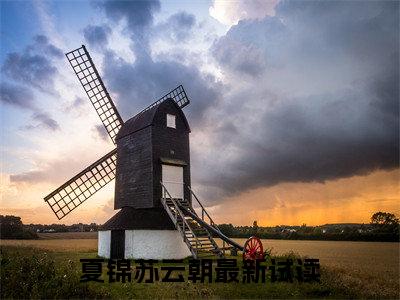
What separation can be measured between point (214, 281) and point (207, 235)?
6.29 meters

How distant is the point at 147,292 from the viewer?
44.5ft

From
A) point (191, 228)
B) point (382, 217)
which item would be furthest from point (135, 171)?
point (382, 217)

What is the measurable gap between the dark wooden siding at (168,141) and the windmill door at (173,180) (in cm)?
39

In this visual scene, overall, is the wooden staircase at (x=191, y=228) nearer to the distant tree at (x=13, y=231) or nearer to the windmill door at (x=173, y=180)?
the windmill door at (x=173, y=180)

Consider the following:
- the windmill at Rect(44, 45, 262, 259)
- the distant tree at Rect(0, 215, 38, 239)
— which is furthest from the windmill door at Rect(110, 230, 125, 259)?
the distant tree at Rect(0, 215, 38, 239)

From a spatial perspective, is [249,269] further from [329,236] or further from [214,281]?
[329,236]

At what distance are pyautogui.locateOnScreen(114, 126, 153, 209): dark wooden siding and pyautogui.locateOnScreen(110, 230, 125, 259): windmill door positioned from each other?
218cm

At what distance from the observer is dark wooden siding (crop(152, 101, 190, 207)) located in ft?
78.6

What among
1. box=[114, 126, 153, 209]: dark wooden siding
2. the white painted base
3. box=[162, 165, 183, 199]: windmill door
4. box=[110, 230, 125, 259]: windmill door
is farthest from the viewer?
box=[162, 165, 183, 199]: windmill door

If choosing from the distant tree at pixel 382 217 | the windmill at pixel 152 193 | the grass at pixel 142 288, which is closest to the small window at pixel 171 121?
the windmill at pixel 152 193

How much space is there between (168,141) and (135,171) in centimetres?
313

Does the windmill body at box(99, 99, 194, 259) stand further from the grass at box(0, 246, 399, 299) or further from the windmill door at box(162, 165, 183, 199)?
the grass at box(0, 246, 399, 299)

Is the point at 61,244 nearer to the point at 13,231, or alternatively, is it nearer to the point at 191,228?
the point at 13,231

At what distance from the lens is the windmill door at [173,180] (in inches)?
961
